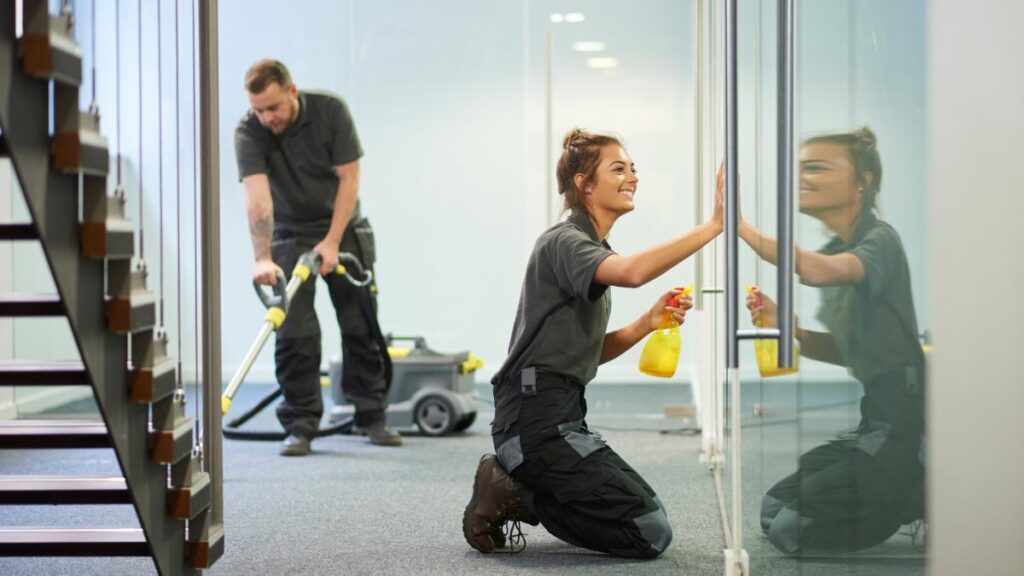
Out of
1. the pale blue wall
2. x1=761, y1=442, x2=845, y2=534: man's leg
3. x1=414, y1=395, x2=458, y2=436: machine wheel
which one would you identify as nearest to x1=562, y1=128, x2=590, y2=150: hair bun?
x1=761, y1=442, x2=845, y2=534: man's leg

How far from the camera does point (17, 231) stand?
6.57ft

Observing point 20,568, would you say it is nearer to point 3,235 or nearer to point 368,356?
point 3,235

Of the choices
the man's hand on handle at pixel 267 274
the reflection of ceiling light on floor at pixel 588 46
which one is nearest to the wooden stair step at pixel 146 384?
the man's hand on handle at pixel 267 274

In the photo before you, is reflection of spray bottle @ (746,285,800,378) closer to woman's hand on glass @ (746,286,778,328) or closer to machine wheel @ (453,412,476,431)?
woman's hand on glass @ (746,286,778,328)

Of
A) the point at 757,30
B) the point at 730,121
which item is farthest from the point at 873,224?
the point at 757,30

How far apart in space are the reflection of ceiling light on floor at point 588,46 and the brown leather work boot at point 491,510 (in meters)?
3.05

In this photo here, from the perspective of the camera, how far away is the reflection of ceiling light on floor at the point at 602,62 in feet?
18.6

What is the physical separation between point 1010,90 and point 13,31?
4.49 ft

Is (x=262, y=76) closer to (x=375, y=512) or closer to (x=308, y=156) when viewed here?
(x=308, y=156)

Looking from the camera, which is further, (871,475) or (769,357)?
(769,357)

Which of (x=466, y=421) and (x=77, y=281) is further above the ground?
(x=77, y=281)

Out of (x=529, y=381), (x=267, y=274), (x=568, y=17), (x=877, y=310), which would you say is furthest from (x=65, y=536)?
(x=568, y=17)

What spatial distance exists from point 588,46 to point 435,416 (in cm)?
185

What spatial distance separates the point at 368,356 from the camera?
499 centimetres
